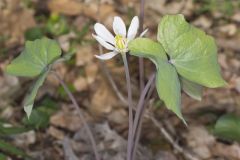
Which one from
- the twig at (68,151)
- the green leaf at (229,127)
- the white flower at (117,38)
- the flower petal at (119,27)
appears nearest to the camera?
the white flower at (117,38)

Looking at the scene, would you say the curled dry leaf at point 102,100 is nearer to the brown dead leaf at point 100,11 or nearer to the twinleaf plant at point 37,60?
the brown dead leaf at point 100,11

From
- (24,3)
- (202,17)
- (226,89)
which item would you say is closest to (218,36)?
(202,17)

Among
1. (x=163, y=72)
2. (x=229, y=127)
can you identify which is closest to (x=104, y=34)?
(x=163, y=72)

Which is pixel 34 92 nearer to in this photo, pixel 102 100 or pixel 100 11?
pixel 102 100

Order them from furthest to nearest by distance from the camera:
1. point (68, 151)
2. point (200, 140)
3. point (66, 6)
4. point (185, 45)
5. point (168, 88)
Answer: point (66, 6) → point (200, 140) → point (68, 151) → point (185, 45) → point (168, 88)

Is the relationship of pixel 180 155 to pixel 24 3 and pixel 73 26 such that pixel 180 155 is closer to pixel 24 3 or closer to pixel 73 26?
pixel 73 26

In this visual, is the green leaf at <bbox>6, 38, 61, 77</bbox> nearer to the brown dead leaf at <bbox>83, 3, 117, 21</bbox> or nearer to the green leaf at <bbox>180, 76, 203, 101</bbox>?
the green leaf at <bbox>180, 76, 203, 101</bbox>

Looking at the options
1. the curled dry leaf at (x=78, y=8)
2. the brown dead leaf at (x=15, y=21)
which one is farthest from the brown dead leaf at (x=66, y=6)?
the brown dead leaf at (x=15, y=21)
